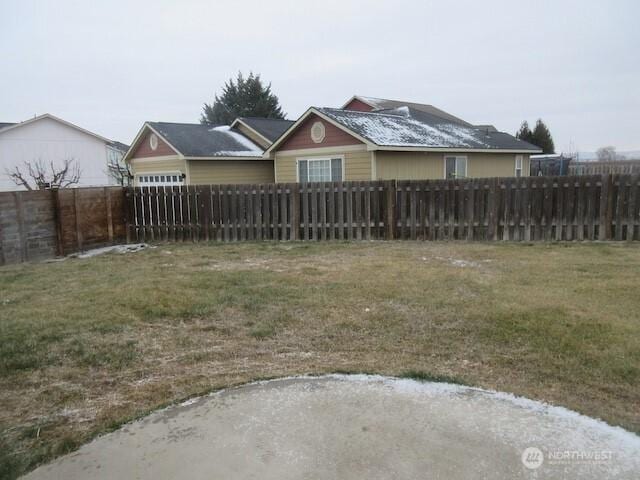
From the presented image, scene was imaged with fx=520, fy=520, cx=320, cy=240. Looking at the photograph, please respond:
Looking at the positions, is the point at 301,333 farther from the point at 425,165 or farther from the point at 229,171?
the point at 229,171

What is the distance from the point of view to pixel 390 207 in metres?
11.1

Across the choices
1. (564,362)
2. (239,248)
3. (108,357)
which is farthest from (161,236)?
(564,362)

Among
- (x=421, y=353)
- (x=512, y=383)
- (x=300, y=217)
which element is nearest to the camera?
(x=512, y=383)

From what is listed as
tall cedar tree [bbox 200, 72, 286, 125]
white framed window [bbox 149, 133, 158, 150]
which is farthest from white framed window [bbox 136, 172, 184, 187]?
tall cedar tree [bbox 200, 72, 286, 125]

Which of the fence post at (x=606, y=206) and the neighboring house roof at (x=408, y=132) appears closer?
the fence post at (x=606, y=206)

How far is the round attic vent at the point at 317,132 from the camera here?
627 inches

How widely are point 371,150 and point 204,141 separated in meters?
7.59

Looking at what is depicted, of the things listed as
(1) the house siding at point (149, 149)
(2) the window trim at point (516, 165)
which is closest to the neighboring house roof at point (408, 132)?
(2) the window trim at point (516, 165)

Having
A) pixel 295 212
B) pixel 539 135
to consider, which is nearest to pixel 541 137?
pixel 539 135

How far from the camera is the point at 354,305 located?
224 inches

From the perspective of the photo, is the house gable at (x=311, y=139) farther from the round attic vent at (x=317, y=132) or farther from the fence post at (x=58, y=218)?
the fence post at (x=58, y=218)

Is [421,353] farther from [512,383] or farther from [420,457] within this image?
[420,457]

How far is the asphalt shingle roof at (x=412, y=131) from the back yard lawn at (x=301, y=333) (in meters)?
7.83

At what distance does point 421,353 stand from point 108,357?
2606 mm
